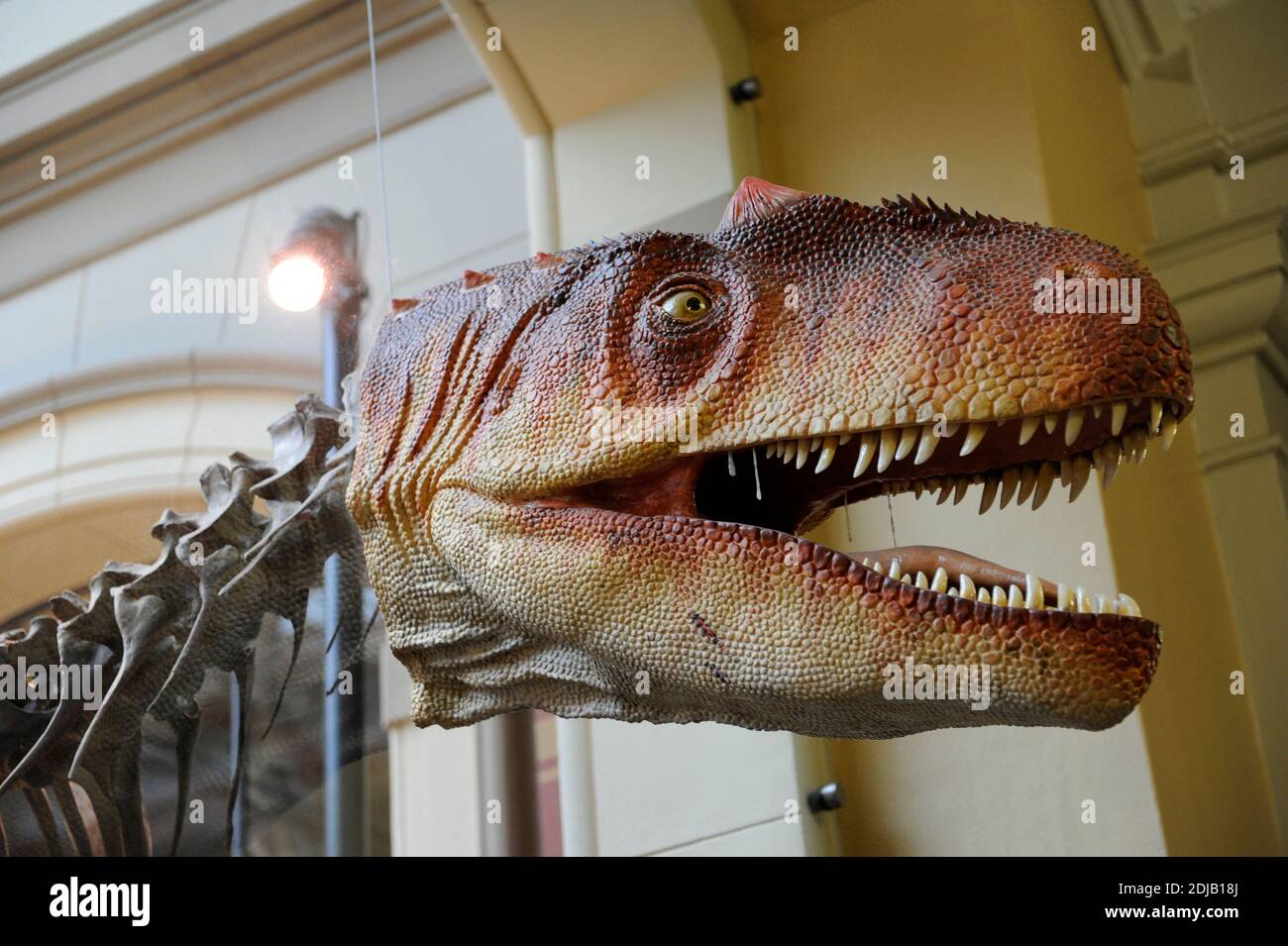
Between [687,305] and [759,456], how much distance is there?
0.24m

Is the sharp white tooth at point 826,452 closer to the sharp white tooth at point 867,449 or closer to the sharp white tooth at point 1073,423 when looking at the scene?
the sharp white tooth at point 867,449

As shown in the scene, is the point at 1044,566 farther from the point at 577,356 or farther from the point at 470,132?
the point at 470,132

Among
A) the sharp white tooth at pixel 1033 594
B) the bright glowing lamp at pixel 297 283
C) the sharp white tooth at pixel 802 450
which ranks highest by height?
the bright glowing lamp at pixel 297 283

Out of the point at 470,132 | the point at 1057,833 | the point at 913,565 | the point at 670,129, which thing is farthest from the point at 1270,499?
the point at 913,565

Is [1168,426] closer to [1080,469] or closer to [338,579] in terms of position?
[1080,469]

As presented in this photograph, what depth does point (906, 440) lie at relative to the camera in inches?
62.6

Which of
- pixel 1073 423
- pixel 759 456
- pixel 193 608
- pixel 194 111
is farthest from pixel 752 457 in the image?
pixel 194 111

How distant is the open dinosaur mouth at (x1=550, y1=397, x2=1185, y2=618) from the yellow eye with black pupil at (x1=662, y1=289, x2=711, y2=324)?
154 mm

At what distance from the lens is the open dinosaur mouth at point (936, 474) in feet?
5.20

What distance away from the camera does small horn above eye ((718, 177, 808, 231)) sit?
182 cm

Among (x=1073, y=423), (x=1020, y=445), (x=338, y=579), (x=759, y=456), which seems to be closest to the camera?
(x=1073, y=423)

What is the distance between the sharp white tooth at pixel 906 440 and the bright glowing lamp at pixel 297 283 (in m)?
1.87

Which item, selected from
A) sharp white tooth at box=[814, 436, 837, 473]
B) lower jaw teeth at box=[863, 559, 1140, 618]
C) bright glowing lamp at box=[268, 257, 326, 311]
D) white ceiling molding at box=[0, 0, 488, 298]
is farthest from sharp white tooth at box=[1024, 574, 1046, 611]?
white ceiling molding at box=[0, 0, 488, 298]

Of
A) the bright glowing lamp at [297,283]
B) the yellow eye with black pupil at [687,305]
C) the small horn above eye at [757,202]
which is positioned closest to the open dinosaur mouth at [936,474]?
the yellow eye with black pupil at [687,305]
